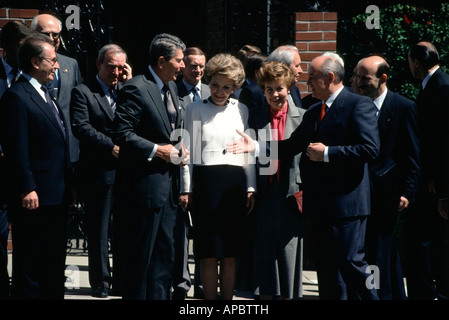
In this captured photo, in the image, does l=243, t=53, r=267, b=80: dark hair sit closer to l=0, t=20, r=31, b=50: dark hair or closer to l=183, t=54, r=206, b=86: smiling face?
l=183, t=54, r=206, b=86: smiling face

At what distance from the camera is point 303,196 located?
550 centimetres

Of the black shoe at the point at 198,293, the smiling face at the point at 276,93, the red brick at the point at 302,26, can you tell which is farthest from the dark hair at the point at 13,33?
the red brick at the point at 302,26

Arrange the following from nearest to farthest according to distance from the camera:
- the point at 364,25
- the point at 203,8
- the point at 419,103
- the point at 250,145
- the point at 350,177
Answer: the point at 350,177
the point at 250,145
the point at 419,103
the point at 364,25
the point at 203,8

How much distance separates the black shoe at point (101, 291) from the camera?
21.6 feet

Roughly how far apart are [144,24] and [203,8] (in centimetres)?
116

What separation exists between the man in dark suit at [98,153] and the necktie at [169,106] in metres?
1.08

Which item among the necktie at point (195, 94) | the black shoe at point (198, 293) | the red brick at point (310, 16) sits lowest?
the black shoe at point (198, 293)

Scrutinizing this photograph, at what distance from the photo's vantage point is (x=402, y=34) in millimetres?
9094

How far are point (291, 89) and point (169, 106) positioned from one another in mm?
1298

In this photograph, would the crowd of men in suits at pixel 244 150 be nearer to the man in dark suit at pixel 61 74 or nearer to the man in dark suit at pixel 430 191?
the man in dark suit at pixel 430 191

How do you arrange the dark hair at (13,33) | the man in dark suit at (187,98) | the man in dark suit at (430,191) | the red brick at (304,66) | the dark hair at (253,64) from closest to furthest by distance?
the dark hair at (13,33) < the man in dark suit at (430,191) < the man in dark suit at (187,98) < the dark hair at (253,64) < the red brick at (304,66)

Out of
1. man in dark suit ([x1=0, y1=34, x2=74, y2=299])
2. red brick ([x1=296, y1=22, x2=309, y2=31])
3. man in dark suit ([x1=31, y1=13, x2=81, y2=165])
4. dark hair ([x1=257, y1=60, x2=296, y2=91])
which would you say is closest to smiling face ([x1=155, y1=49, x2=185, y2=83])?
dark hair ([x1=257, y1=60, x2=296, y2=91])

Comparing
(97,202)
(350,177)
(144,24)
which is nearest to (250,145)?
(350,177)
